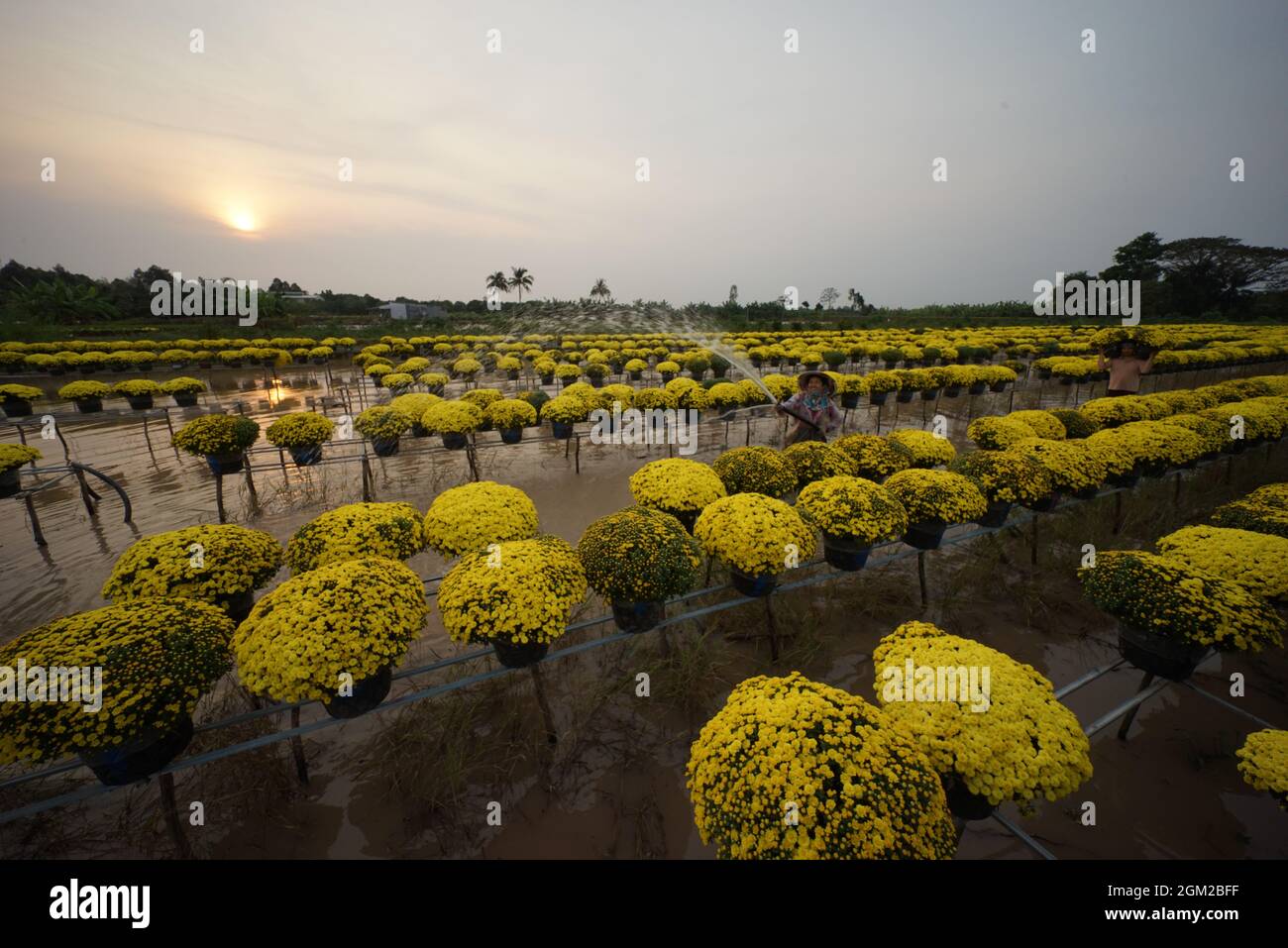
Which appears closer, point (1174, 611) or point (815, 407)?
point (1174, 611)

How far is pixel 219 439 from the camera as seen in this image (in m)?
8.22

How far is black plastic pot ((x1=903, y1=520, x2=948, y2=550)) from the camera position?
232 inches

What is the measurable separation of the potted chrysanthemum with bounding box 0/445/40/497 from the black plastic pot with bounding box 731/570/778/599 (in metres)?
11.0

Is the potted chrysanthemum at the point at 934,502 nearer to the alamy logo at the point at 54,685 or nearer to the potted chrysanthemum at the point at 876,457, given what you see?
the potted chrysanthemum at the point at 876,457

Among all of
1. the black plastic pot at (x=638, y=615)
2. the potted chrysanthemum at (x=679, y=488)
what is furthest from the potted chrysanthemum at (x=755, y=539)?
the black plastic pot at (x=638, y=615)

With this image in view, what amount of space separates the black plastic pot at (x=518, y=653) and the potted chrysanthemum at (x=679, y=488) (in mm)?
2493

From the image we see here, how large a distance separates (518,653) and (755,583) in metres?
2.60

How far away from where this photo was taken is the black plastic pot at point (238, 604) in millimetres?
4641

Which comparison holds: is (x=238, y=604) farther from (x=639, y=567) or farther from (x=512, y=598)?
(x=639, y=567)

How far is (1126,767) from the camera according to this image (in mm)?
4430

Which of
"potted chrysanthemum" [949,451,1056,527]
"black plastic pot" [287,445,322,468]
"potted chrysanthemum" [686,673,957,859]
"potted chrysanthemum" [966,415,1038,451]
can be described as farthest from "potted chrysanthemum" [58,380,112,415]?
"potted chrysanthemum" [966,415,1038,451]

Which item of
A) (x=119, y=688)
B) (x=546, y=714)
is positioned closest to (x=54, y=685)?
(x=119, y=688)

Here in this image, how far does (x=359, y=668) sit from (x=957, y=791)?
418cm
